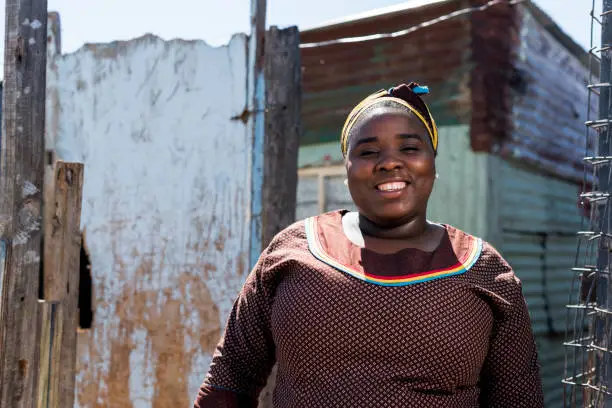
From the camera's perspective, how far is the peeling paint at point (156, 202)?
4.00 m

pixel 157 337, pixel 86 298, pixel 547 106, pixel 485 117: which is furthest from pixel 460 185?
pixel 86 298

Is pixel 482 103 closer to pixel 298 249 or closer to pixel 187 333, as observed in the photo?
pixel 187 333

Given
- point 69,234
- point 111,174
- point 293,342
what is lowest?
point 293,342

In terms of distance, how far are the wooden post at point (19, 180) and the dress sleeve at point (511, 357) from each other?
5.65ft

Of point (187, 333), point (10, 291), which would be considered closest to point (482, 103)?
point (187, 333)

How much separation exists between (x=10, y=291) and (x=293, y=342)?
4.23 ft

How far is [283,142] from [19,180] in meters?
1.66

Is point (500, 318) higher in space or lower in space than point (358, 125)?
lower

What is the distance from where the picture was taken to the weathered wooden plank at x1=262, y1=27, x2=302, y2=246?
379 cm

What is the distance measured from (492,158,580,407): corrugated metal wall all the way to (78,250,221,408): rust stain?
95.5 inches

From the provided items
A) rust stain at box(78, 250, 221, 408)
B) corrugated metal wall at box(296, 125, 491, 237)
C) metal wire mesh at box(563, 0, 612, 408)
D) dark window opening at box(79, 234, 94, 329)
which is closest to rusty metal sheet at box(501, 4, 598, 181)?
corrugated metal wall at box(296, 125, 491, 237)

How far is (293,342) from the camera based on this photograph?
1.76 metres

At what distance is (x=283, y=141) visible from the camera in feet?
12.5

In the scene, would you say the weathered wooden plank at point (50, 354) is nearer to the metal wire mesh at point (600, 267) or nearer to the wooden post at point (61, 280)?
the wooden post at point (61, 280)
